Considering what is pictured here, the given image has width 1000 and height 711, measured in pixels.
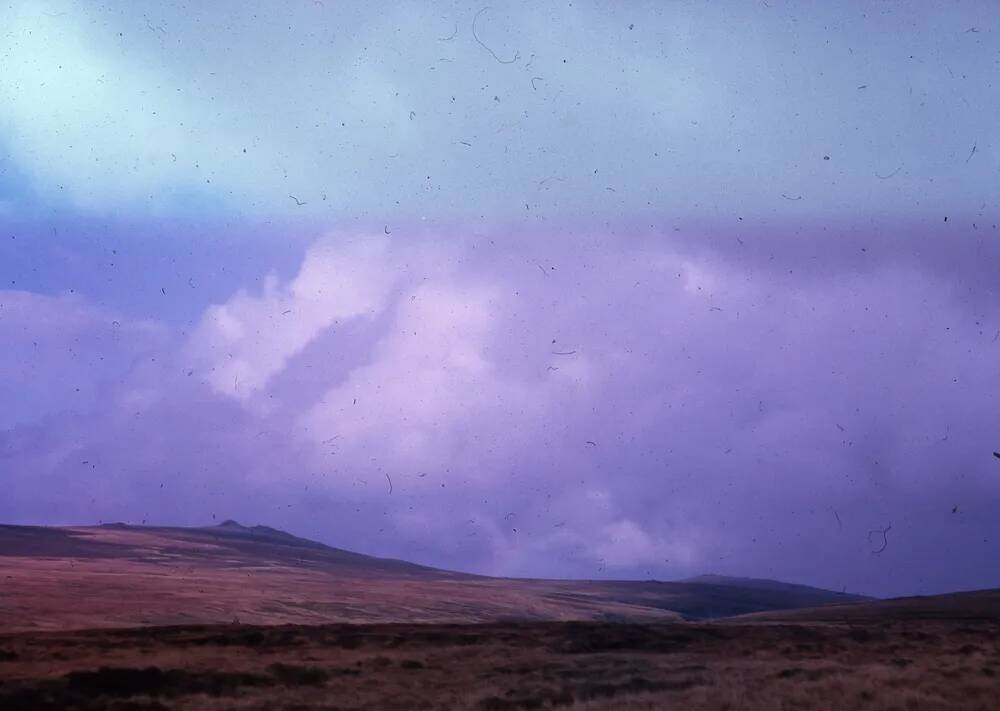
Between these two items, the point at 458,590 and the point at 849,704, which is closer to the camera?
the point at 849,704

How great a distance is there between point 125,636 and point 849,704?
116 feet

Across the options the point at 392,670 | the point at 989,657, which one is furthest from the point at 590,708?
the point at 989,657

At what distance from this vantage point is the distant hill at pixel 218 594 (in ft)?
208

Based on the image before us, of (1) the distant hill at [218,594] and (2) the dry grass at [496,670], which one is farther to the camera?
(1) the distant hill at [218,594]

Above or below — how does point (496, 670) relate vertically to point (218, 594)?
above

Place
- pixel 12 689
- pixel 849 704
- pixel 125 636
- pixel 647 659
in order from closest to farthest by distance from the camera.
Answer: pixel 849 704 → pixel 12 689 → pixel 647 659 → pixel 125 636

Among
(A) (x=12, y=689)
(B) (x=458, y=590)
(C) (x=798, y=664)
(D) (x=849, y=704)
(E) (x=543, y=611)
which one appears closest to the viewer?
(D) (x=849, y=704)

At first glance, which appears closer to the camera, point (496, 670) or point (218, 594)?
point (496, 670)

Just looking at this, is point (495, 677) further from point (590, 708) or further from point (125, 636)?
point (125, 636)

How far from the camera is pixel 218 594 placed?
79688mm

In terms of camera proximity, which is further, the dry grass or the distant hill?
the distant hill

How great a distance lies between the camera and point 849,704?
23.1 m

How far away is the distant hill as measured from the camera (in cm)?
6341

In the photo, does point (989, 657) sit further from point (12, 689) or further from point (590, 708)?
point (12, 689)
